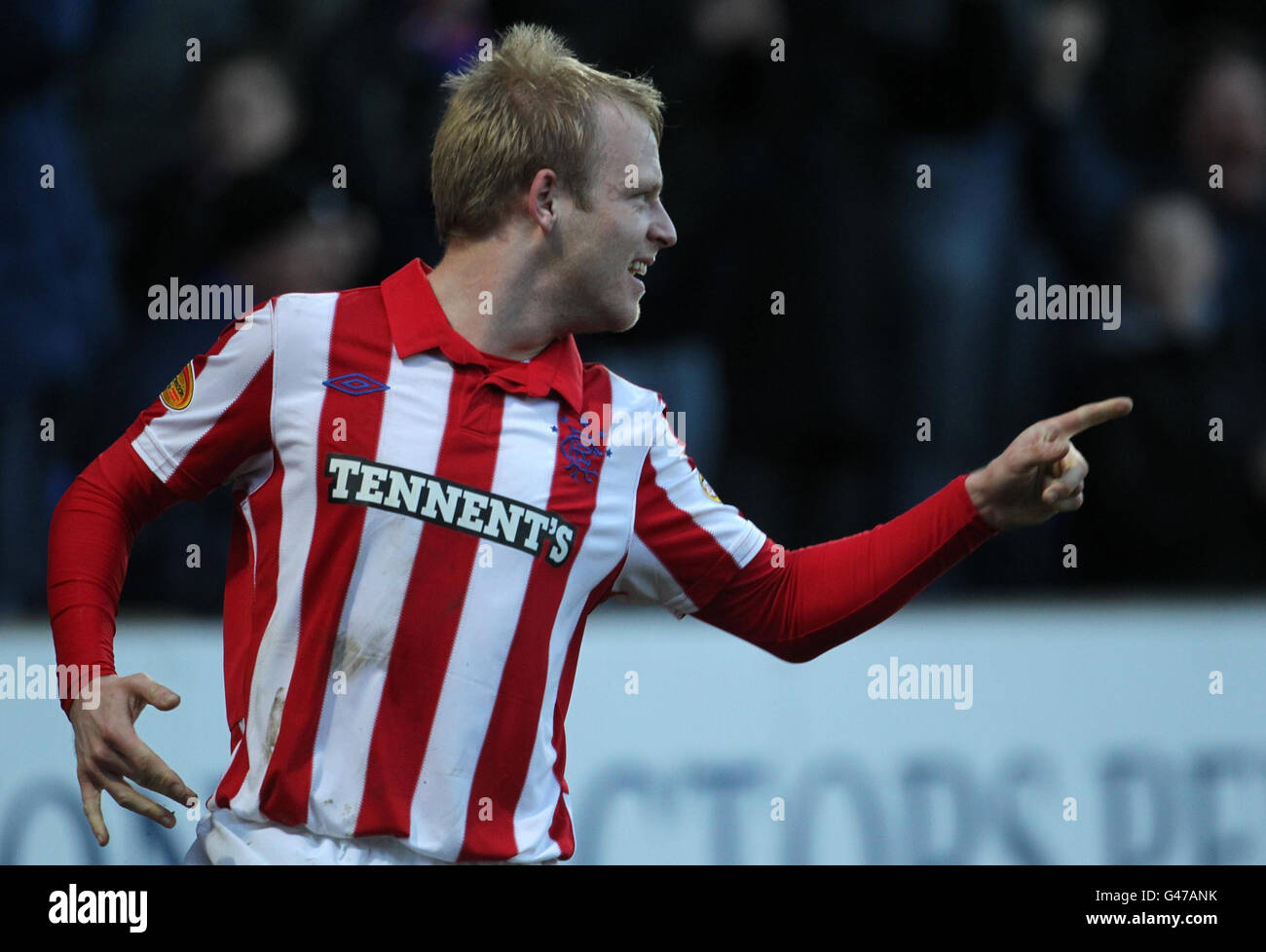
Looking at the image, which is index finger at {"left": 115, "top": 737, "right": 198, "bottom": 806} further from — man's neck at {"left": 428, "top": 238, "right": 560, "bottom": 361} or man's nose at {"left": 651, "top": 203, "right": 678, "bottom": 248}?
man's nose at {"left": 651, "top": 203, "right": 678, "bottom": 248}

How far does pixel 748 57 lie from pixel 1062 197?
3.25 feet

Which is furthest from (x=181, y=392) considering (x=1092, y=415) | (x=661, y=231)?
(x=1092, y=415)

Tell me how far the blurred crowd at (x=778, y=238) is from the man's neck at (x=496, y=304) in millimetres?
1864

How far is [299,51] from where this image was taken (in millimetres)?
4215

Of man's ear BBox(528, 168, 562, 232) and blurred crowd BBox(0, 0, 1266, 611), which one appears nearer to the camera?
man's ear BBox(528, 168, 562, 232)

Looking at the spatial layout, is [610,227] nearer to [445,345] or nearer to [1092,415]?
[445,345]

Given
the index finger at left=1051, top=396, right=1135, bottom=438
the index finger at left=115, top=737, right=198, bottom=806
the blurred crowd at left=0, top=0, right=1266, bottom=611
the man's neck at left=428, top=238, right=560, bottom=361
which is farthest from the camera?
the blurred crowd at left=0, top=0, right=1266, bottom=611

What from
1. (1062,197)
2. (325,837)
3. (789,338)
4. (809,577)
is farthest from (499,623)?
(1062,197)

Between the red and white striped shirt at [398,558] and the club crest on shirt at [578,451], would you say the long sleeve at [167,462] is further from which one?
the club crest on shirt at [578,451]

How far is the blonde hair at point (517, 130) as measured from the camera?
228 cm

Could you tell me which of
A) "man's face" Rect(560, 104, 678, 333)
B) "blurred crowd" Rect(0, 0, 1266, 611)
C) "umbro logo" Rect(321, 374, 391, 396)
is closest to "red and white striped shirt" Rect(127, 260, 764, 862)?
"umbro logo" Rect(321, 374, 391, 396)

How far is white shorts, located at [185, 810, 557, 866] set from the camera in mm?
2035

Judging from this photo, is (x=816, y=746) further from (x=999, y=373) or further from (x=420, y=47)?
(x=420, y=47)

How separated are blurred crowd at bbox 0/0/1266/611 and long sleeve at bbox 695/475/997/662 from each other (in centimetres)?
180
